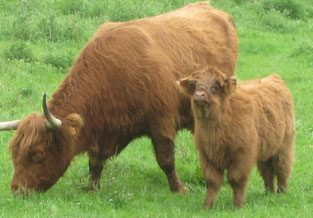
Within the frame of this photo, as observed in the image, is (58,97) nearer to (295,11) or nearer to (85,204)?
(85,204)

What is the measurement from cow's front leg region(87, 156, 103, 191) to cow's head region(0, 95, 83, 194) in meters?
0.72

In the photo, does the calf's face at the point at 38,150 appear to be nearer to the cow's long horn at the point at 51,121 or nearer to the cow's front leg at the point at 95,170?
the cow's long horn at the point at 51,121

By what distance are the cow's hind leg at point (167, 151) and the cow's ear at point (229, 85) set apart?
146 cm

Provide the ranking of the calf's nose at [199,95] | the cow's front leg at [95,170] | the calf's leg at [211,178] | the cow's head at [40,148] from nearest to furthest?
1. the calf's nose at [199,95]
2. the calf's leg at [211,178]
3. the cow's head at [40,148]
4. the cow's front leg at [95,170]

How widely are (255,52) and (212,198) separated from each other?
8410 millimetres

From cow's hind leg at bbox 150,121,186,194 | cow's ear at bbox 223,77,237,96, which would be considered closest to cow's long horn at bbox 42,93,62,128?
cow's hind leg at bbox 150,121,186,194

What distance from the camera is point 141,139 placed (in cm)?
1025

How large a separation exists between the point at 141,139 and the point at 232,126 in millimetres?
3362

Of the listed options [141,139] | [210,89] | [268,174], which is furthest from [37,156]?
[141,139]

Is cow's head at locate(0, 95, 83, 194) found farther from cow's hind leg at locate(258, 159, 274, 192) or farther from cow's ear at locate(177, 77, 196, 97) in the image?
cow's hind leg at locate(258, 159, 274, 192)

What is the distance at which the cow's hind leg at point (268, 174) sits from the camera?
316 inches

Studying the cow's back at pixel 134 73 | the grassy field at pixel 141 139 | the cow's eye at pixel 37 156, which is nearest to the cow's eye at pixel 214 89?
the grassy field at pixel 141 139

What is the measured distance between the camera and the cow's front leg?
8.15m

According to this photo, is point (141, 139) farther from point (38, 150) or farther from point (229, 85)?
point (229, 85)
